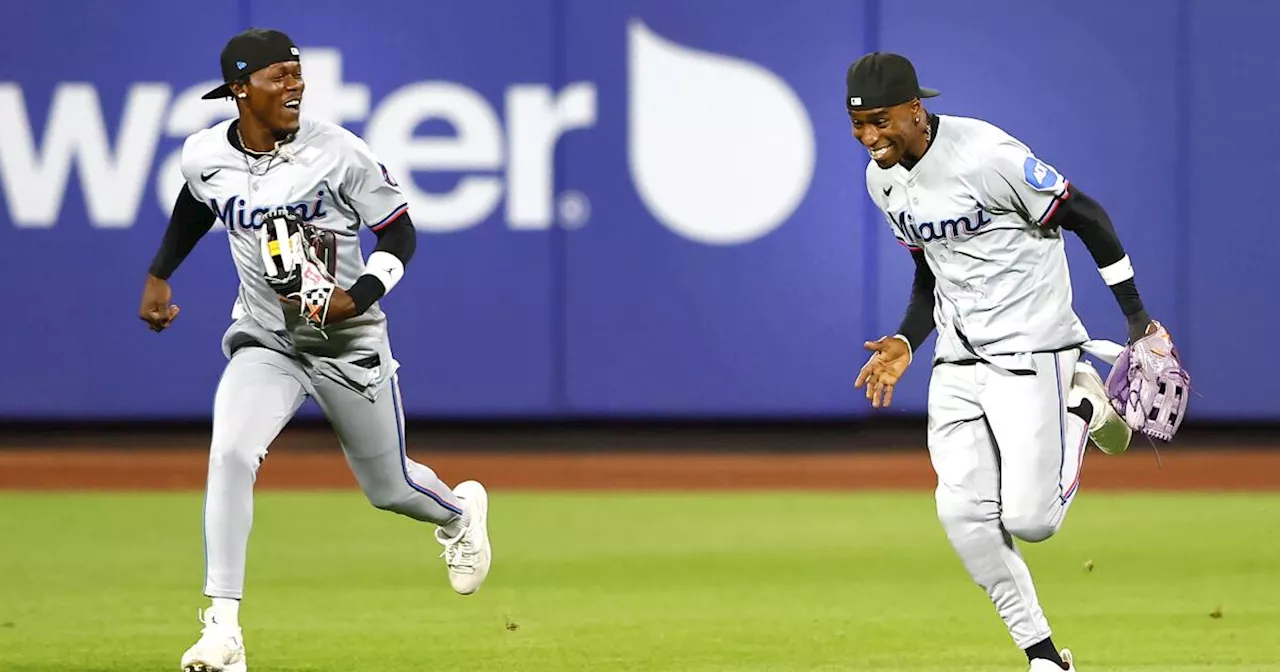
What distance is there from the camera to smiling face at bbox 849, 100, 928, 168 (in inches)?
213

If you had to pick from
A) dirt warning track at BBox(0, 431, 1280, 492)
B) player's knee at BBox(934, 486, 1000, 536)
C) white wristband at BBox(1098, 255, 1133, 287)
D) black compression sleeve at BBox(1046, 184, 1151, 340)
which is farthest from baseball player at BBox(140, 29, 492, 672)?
dirt warning track at BBox(0, 431, 1280, 492)

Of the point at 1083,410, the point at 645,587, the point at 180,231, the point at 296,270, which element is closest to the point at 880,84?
the point at 1083,410

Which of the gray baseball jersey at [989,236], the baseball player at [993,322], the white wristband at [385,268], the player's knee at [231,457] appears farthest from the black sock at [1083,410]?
the player's knee at [231,457]

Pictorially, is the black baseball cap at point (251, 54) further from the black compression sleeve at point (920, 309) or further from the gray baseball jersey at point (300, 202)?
the black compression sleeve at point (920, 309)

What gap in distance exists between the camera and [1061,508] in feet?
18.0

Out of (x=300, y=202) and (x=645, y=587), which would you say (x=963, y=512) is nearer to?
(x=300, y=202)

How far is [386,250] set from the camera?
5.89 m

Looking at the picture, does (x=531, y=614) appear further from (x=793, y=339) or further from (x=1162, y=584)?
(x=793, y=339)

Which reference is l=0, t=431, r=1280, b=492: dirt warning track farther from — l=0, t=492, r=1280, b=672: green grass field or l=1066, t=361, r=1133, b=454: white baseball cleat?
l=1066, t=361, r=1133, b=454: white baseball cleat

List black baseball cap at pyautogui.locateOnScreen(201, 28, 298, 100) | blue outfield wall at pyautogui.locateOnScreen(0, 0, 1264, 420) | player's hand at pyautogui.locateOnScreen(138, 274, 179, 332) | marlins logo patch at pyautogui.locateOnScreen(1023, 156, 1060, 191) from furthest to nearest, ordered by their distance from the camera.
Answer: blue outfield wall at pyautogui.locateOnScreen(0, 0, 1264, 420)
player's hand at pyautogui.locateOnScreen(138, 274, 179, 332)
black baseball cap at pyautogui.locateOnScreen(201, 28, 298, 100)
marlins logo patch at pyautogui.locateOnScreen(1023, 156, 1060, 191)

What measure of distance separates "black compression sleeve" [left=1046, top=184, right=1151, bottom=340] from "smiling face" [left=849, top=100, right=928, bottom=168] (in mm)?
471

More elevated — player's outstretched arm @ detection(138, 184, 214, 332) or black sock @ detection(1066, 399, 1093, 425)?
player's outstretched arm @ detection(138, 184, 214, 332)

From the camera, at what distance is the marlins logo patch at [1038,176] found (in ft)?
17.9

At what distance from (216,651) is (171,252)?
1451 mm
